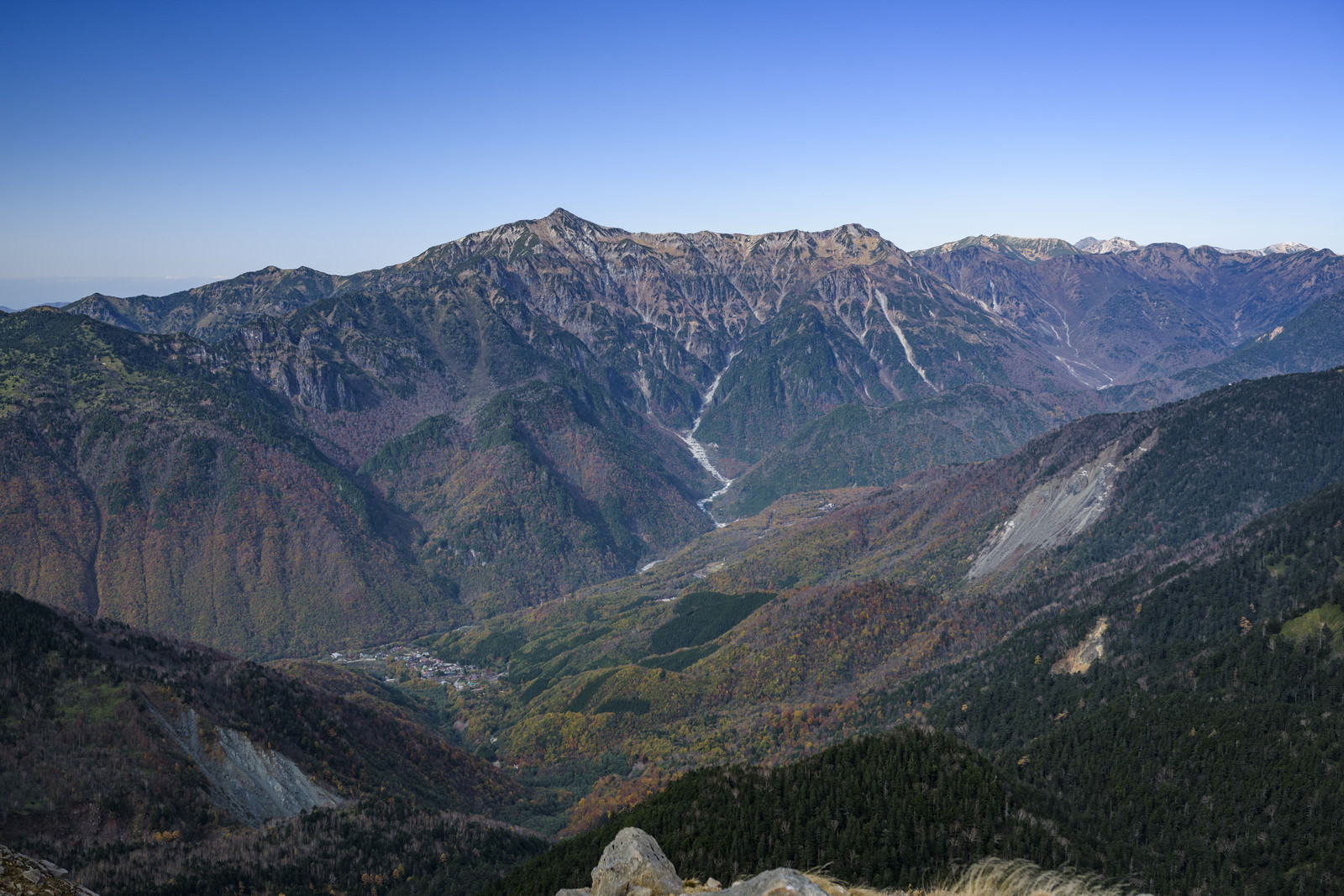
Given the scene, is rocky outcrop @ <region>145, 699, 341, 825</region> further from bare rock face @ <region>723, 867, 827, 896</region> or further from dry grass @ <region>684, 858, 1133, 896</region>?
bare rock face @ <region>723, 867, 827, 896</region>

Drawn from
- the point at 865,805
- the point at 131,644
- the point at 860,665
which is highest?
the point at 131,644

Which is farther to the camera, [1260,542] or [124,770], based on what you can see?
[1260,542]

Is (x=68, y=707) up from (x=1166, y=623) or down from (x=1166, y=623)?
up

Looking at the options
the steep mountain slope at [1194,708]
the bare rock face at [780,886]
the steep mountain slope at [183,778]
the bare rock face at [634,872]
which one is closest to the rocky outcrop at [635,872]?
the bare rock face at [634,872]

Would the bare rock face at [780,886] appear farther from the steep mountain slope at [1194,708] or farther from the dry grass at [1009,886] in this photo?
the steep mountain slope at [1194,708]

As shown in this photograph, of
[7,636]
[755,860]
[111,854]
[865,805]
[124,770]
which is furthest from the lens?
[7,636]

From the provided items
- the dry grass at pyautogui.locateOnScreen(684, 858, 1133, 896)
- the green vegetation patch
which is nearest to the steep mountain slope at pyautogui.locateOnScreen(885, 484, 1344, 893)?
the green vegetation patch

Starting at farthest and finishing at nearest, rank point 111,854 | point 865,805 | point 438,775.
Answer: point 438,775, point 111,854, point 865,805

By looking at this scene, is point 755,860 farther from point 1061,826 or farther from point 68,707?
point 68,707

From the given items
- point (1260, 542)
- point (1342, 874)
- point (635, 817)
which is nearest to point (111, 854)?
point (635, 817)
